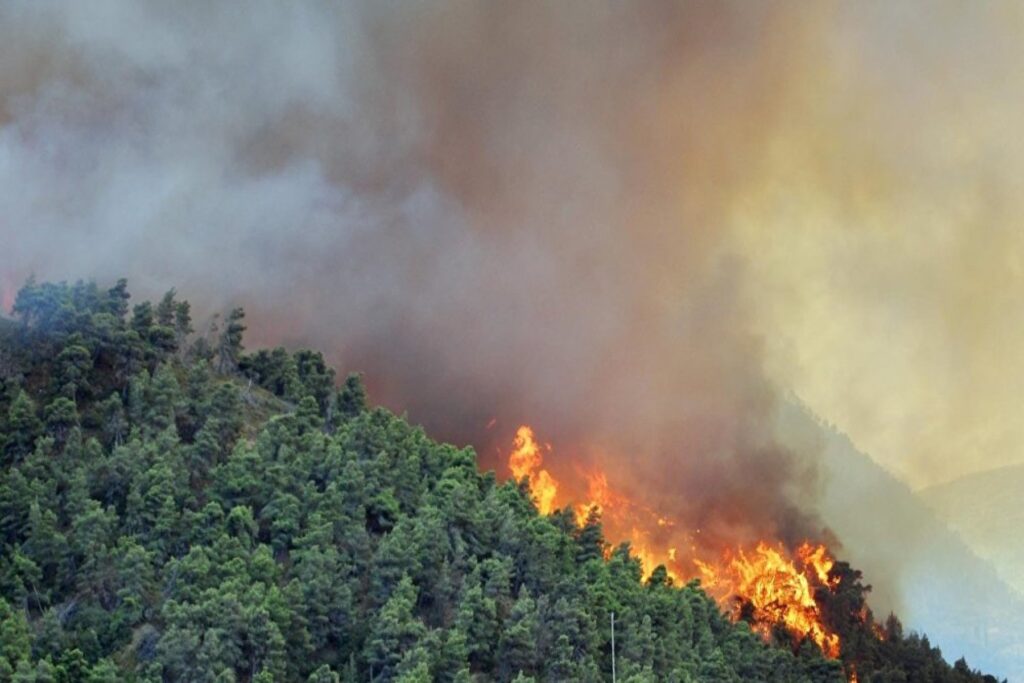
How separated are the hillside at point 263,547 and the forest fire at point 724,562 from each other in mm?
24570

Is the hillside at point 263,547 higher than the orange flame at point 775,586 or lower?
lower

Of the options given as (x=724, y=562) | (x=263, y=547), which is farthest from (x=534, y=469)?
(x=263, y=547)

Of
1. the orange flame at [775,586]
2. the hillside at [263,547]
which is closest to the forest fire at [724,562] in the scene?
the orange flame at [775,586]

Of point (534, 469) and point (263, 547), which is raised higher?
point (534, 469)

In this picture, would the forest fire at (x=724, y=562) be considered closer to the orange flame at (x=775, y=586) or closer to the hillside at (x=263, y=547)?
the orange flame at (x=775, y=586)

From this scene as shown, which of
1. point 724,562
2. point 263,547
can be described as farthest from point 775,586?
point 263,547

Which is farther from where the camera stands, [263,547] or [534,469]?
[534,469]

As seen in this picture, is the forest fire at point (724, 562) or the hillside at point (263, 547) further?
the forest fire at point (724, 562)

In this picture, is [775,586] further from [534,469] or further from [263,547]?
[263,547]


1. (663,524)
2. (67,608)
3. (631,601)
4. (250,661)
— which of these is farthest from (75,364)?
(663,524)

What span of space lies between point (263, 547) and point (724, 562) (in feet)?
234

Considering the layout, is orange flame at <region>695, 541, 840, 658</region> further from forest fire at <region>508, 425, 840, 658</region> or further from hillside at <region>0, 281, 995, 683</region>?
hillside at <region>0, 281, 995, 683</region>

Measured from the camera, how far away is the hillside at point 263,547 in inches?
3450

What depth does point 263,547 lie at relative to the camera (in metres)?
94.1
